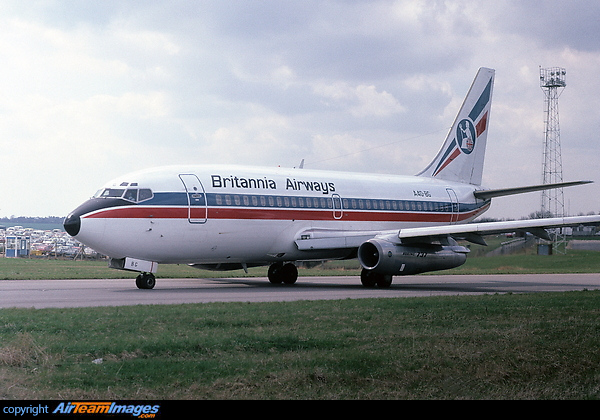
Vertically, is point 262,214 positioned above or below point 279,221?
above

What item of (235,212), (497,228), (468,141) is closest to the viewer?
(235,212)

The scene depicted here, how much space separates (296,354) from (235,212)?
14.3 meters

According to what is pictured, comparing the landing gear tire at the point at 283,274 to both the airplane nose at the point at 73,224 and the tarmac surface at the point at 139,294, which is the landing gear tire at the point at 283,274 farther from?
the airplane nose at the point at 73,224

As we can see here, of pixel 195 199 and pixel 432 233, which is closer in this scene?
pixel 195 199

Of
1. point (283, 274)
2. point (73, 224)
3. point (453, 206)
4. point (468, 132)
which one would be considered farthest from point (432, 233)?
point (73, 224)

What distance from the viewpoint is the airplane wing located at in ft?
81.7

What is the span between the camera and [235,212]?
79.2 feet

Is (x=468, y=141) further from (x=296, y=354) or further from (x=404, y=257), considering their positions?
(x=296, y=354)

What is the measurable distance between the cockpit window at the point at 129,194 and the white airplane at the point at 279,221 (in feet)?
0.10

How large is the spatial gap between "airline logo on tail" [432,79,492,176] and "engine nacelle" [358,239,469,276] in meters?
7.79

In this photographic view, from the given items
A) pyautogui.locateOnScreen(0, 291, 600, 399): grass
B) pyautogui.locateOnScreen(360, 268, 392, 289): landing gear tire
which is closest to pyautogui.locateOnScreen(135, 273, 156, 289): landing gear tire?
pyautogui.locateOnScreen(0, 291, 600, 399): grass

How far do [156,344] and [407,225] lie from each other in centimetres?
2094
